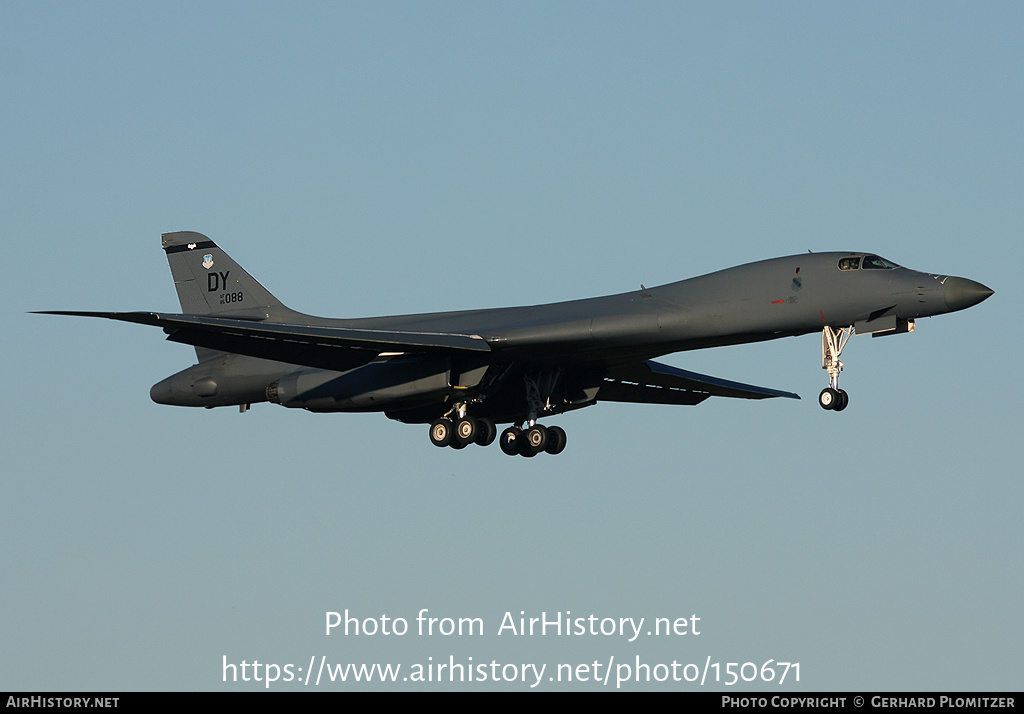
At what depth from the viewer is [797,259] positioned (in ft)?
112

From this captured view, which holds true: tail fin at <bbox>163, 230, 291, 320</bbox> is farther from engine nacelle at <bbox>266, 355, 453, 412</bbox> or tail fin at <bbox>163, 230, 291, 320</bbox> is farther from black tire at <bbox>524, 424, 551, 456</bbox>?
black tire at <bbox>524, 424, 551, 456</bbox>

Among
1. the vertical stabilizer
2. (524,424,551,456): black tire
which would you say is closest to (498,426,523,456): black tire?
(524,424,551,456): black tire

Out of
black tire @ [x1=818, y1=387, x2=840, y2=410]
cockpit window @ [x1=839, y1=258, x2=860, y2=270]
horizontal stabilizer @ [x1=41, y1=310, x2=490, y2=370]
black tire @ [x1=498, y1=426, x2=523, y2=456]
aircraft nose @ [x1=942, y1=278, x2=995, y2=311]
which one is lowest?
black tire @ [x1=498, y1=426, x2=523, y2=456]

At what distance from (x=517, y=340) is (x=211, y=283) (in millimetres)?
11394

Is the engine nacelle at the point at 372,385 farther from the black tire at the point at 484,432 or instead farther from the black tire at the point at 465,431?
the black tire at the point at 484,432

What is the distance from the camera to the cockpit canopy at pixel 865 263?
1320 inches

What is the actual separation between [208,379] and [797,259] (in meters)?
16.5

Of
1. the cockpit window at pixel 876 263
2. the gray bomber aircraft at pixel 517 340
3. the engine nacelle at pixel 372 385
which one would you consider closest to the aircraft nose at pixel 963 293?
the gray bomber aircraft at pixel 517 340

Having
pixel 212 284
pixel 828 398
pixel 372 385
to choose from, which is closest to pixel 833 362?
pixel 828 398

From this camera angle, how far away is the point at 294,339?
3594 centimetres

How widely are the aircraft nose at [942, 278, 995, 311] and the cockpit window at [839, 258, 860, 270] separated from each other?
2.07 metres

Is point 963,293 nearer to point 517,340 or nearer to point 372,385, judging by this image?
point 517,340

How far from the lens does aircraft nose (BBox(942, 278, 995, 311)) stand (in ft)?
106
